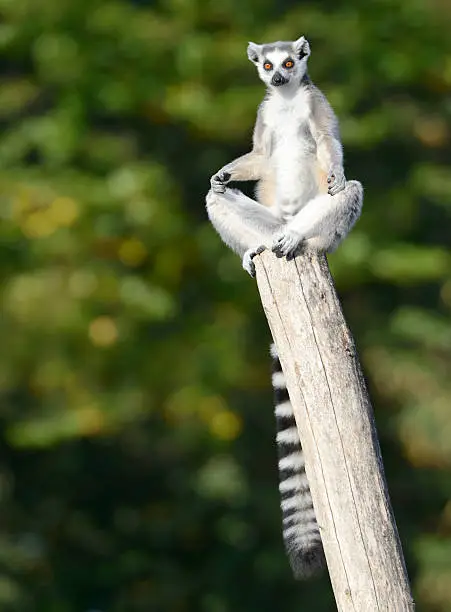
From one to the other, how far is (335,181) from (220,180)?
0.57m

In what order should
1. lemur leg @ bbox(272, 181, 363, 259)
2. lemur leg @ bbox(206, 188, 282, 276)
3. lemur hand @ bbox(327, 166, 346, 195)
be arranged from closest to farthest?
lemur leg @ bbox(272, 181, 363, 259), lemur hand @ bbox(327, 166, 346, 195), lemur leg @ bbox(206, 188, 282, 276)

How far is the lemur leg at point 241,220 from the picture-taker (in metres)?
5.79

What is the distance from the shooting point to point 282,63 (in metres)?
6.35

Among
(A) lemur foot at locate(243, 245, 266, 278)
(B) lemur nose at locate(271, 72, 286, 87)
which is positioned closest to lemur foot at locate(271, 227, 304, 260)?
(A) lemur foot at locate(243, 245, 266, 278)

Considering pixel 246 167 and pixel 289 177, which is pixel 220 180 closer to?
pixel 246 167

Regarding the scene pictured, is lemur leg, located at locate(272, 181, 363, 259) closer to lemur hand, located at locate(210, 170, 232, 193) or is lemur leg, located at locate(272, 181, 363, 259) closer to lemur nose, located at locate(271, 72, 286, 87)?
lemur hand, located at locate(210, 170, 232, 193)

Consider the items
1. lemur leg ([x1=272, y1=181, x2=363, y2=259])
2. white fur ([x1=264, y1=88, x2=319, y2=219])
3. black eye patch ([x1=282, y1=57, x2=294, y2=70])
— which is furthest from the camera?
black eye patch ([x1=282, y1=57, x2=294, y2=70])

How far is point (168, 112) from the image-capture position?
12875 millimetres

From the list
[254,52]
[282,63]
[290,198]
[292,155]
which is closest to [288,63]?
[282,63]

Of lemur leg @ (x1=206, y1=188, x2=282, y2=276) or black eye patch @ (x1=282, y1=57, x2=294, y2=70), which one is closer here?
lemur leg @ (x1=206, y1=188, x2=282, y2=276)

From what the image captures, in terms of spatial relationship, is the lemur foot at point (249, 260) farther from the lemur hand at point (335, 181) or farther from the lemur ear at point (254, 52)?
the lemur ear at point (254, 52)

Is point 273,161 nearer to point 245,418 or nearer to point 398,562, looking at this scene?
point 398,562

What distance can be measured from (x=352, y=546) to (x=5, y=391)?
310 inches

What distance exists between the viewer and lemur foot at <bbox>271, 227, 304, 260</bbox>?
501 cm
